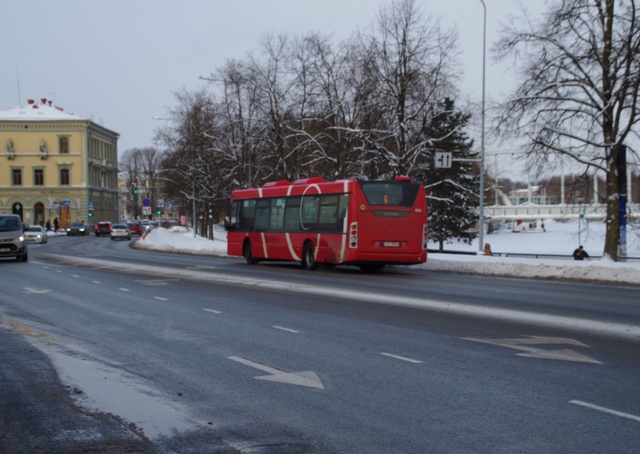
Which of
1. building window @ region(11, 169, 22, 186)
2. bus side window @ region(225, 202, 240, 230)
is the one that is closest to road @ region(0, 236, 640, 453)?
bus side window @ region(225, 202, 240, 230)

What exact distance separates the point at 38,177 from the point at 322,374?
10559 centimetres

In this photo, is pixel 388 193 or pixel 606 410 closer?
pixel 606 410

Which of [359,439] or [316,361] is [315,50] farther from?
[359,439]

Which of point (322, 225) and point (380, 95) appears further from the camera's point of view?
point (380, 95)

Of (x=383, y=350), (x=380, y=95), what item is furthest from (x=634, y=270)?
(x=380, y=95)

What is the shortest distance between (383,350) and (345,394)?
2340mm

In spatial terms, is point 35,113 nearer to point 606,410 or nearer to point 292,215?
point 292,215

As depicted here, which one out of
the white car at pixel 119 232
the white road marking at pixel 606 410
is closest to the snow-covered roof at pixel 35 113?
the white car at pixel 119 232

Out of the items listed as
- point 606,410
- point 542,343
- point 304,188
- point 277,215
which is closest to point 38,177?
point 277,215

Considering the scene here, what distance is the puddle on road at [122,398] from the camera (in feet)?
19.3

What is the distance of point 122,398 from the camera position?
6.76 metres

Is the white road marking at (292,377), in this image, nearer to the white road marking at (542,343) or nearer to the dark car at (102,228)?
the white road marking at (542,343)

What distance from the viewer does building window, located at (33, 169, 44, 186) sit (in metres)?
105

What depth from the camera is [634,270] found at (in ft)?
68.4
